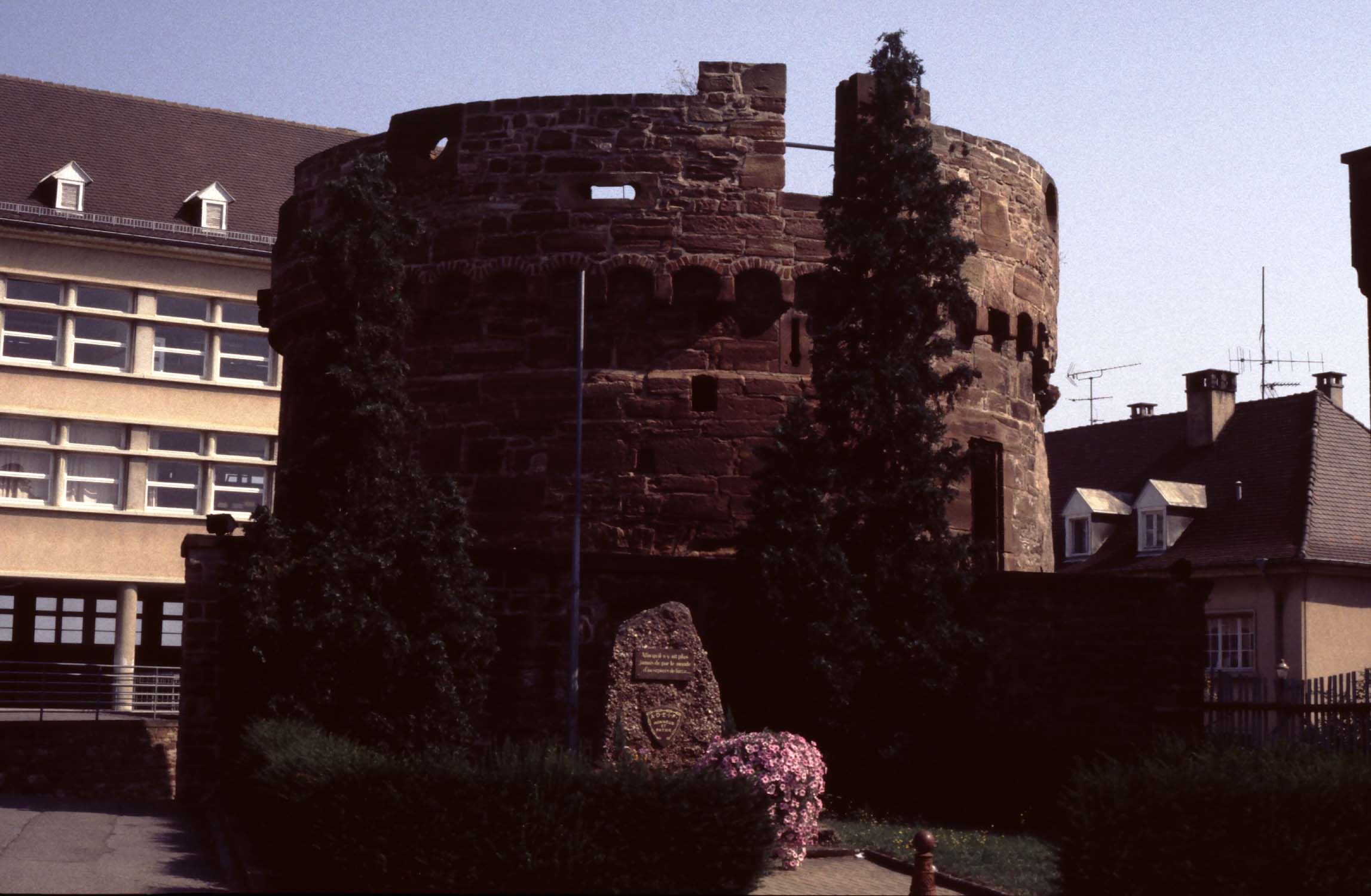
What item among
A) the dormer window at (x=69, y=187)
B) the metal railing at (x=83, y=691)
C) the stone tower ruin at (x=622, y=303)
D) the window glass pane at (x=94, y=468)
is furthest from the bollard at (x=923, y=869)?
the dormer window at (x=69, y=187)

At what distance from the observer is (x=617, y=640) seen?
677 inches

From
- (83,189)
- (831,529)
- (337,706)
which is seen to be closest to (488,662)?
(337,706)

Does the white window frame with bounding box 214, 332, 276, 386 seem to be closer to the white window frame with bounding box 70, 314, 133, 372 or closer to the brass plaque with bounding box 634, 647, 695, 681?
the white window frame with bounding box 70, 314, 133, 372

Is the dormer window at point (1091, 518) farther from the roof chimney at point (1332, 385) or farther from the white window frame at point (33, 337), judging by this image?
the white window frame at point (33, 337)

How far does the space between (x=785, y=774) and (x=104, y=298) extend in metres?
31.4

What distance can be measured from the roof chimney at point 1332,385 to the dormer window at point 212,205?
27396 mm

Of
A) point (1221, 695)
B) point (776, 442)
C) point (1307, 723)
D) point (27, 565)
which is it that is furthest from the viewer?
point (27, 565)

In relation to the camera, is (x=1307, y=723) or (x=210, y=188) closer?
(x=1307, y=723)

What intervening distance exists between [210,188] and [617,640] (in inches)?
1218

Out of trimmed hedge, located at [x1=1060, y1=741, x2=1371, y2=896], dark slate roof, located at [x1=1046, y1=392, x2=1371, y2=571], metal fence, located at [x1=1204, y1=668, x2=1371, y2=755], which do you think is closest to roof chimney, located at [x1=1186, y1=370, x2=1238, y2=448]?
dark slate roof, located at [x1=1046, y1=392, x2=1371, y2=571]

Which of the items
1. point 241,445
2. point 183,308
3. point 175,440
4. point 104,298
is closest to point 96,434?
point 175,440

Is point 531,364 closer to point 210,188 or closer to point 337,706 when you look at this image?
point 337,706

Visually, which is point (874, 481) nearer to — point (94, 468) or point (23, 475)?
point (94, 468)

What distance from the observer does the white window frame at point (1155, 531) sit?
39469 mm
